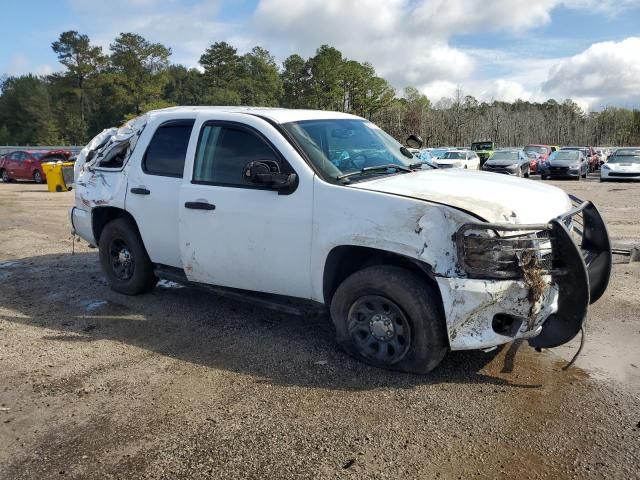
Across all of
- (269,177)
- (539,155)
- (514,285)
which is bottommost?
(514,285)

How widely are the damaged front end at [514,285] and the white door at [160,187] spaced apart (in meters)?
2.85

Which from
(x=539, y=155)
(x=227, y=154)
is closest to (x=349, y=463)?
(x=227, y=154)

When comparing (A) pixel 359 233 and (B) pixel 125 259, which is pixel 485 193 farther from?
(B) pixel 125 259

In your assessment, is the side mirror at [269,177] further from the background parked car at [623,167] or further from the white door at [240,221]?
the background parked car at [623,167]

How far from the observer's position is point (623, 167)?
2402 cm

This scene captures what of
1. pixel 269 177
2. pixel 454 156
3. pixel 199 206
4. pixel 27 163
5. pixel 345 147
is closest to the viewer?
pixel 269 177

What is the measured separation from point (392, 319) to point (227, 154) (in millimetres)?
2102

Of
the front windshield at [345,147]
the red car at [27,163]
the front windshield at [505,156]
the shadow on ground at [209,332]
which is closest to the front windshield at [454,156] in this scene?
the front windshield at [505,156]

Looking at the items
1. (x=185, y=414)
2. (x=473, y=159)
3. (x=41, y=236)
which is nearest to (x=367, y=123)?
(x=185, y=414)

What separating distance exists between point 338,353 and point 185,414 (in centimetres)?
138

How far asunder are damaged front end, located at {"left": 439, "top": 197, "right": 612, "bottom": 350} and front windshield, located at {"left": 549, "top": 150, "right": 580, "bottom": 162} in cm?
2597

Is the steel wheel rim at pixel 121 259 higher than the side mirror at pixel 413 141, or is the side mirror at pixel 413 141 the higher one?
the side mirror at pixel 413 141

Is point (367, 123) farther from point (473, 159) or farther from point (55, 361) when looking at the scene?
point (473, 159)

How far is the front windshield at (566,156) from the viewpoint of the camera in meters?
27.2
